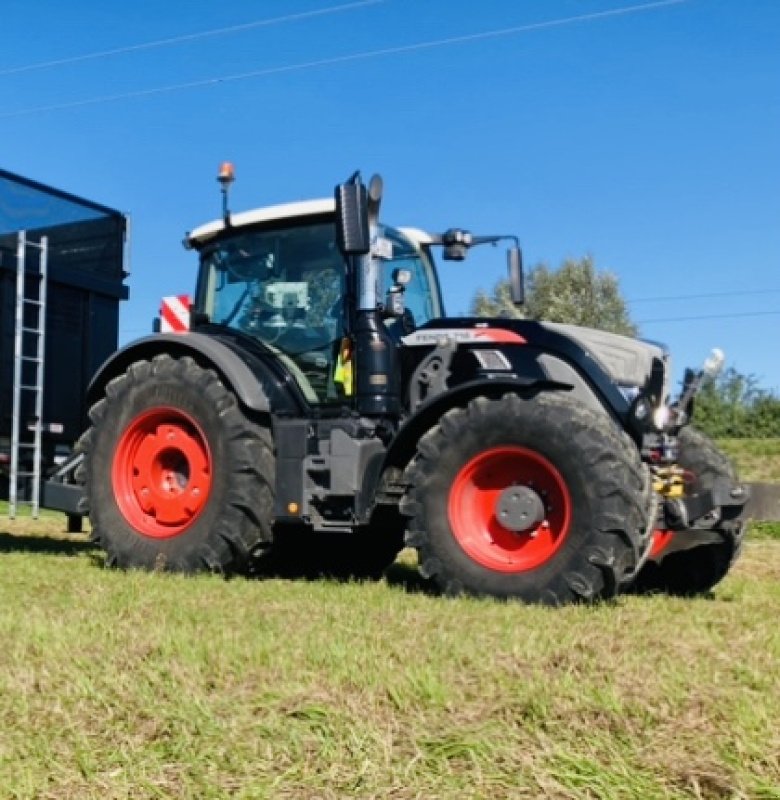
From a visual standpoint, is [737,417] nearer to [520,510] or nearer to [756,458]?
[756,458]

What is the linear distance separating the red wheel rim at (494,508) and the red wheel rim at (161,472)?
1.69m

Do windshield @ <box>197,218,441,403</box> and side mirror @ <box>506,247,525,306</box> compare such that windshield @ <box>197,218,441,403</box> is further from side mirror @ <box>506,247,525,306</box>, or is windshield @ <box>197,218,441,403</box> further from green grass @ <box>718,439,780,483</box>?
green grass @ <box>718,439,780,483</box>

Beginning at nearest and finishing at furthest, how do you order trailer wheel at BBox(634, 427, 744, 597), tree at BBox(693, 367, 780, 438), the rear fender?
trailer wheel at BBox(634, 427, 744, 597) < the rear fender < tree at BBox(693, 367, 780, 438)

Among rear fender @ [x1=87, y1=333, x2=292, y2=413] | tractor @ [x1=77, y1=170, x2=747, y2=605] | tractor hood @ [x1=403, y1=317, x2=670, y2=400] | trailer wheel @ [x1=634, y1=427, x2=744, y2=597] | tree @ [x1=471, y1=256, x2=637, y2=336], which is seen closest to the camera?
tractor @ [x1=77, y1=170, x2=747, y2=605]

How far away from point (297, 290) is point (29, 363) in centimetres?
224

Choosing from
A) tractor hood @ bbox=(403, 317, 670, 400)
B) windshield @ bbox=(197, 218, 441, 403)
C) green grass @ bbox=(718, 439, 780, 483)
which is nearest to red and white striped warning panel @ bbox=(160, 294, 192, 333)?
windshield @ bbox=(197, 218, 441, 403)

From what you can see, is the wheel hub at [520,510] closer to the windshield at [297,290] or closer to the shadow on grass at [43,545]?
the windshield at [297,290]

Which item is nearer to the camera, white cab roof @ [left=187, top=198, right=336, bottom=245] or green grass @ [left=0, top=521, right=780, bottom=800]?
green grass @ [left=0, top=521, right=780, bottom=800]

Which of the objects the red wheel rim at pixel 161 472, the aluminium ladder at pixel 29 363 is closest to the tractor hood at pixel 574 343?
the red wheel rim at pixel 161 472

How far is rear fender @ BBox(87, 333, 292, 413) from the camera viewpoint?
631cm

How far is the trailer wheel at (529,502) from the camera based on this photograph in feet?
16.6

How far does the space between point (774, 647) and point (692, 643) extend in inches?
11.1

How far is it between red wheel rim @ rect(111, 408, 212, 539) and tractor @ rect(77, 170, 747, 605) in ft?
0.04

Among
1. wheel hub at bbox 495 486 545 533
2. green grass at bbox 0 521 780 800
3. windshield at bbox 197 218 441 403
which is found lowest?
green grass at bbox 0 521 780 800
